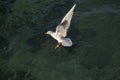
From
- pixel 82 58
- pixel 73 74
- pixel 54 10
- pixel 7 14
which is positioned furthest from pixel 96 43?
pixel 7 14

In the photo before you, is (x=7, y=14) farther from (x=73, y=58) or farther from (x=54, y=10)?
(x=73, y=58)

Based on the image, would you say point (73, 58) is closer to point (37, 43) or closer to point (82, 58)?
point (82, 58)

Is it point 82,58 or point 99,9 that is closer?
point 82,58

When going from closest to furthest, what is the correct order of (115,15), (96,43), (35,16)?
(96,43)
(115,15)
(35,16)

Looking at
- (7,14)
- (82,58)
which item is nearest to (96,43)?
(82,58)

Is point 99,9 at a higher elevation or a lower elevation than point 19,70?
higher

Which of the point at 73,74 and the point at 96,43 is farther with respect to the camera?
the point at 96,43

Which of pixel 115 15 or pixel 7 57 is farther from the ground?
pixel 115 15

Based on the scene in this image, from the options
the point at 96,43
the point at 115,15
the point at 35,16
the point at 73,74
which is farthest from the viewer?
the point at 35,16
